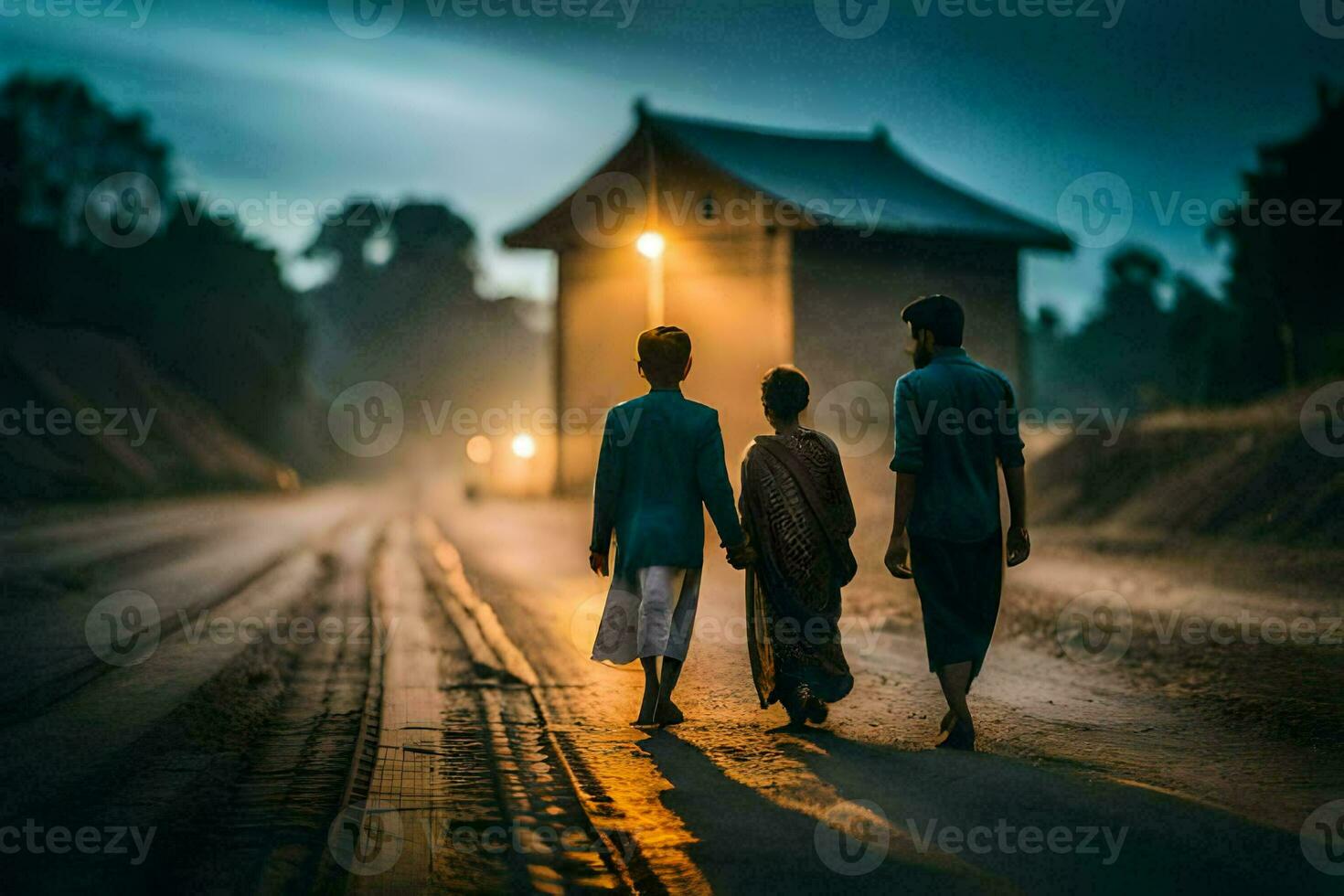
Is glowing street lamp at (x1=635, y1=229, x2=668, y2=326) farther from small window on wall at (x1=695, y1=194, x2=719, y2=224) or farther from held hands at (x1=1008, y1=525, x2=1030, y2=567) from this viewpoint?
held hands at (x1=1008, y1=525, x2=1030, y2=567)

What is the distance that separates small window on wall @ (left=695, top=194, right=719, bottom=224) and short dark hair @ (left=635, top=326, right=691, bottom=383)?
1631 cm

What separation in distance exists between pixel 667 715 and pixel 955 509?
1842 millimetres

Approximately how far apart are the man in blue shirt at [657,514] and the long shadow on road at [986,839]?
117cm

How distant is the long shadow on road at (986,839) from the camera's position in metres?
3.50

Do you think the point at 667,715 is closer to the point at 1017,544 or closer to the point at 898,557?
the point at 898,557

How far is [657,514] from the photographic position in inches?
234

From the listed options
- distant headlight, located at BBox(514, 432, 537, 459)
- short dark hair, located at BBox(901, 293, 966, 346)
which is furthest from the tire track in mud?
distant headlight, located at BBox(514, 432, 537, 459)

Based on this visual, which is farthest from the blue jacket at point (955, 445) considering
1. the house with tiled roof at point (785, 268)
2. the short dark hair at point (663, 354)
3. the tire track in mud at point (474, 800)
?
the house with tiled roof at point (785, 268)

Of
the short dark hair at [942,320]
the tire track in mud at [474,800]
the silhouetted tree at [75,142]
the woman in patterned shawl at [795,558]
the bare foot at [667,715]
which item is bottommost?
the tire track in mud at [474,800]

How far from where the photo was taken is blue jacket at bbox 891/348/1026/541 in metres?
5.25

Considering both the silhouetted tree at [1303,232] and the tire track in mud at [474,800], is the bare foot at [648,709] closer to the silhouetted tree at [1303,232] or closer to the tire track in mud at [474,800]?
the tire track in mud at [474,800]

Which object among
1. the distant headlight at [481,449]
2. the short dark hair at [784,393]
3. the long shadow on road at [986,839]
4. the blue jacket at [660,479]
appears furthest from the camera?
the distant headlight at [481,449]

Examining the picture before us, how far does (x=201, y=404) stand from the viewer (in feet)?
170

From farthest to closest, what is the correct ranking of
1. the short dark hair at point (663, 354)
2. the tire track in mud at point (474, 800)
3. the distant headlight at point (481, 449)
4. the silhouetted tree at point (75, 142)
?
the silhouetted tree at point (75, 142), the distant headlight at point (481, 449), the short dark hair at point (663, 354), the tire track in mud at point (474, 800)
